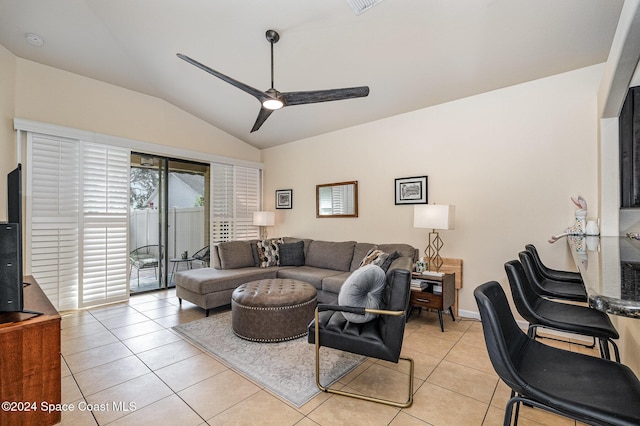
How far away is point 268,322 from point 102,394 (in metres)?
1.34

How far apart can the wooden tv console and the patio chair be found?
12.3ft

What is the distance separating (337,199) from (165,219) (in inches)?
116

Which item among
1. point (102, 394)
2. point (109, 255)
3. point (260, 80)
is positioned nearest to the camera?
point (102, 394)

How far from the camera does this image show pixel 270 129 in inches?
207

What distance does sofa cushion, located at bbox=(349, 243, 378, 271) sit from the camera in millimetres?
4281

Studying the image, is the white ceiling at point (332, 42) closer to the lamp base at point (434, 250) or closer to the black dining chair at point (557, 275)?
the lamp base at point (434, 250)

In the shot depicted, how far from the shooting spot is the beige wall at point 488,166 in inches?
118

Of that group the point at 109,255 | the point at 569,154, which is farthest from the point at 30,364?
the point at 569,154

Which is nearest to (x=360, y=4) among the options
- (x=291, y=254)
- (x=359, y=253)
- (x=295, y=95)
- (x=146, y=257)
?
(x=295, y=95)

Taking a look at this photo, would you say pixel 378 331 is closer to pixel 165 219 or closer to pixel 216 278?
pixel 216 278

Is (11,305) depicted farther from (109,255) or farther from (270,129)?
(270,129)

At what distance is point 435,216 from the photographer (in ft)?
10.9

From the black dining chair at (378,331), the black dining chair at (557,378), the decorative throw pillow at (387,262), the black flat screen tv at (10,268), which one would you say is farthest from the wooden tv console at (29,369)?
the decorative throw pillow at (387,262)

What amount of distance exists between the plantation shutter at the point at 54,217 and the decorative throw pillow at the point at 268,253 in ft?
8.03
